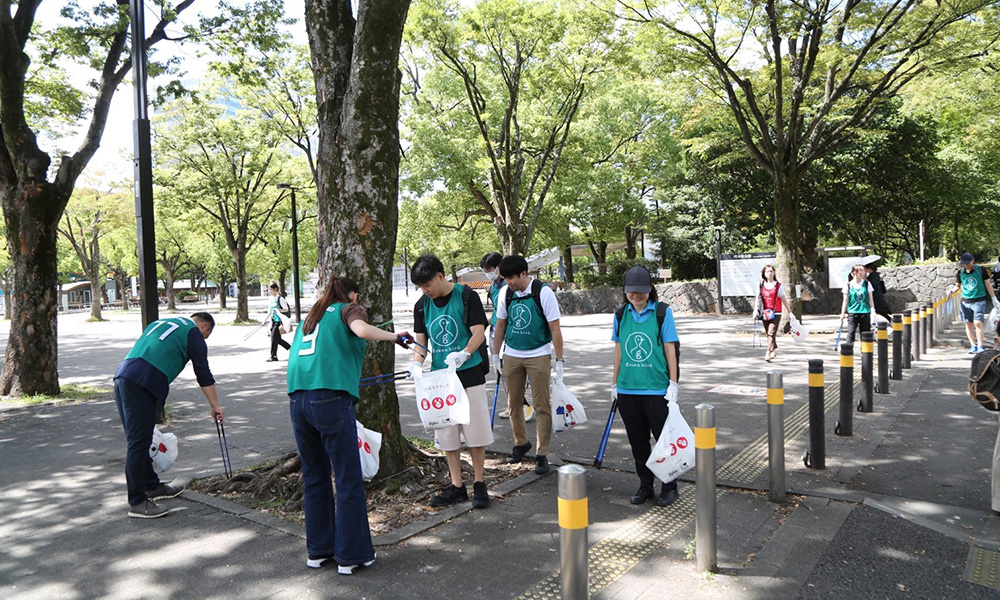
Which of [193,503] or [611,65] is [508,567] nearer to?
[193,503]

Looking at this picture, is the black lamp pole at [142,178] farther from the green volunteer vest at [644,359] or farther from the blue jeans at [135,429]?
the green volunteer vest at [644,359]

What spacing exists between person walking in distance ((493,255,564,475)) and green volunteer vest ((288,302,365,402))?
2.09m

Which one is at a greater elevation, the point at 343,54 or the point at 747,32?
the point at 747,32

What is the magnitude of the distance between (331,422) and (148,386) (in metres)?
2.13

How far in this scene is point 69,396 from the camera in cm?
1059

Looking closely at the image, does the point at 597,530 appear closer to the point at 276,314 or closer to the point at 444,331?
the point at 444,331

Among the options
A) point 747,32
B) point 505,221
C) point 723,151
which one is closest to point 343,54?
point 747,32

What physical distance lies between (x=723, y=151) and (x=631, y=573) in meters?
28.8

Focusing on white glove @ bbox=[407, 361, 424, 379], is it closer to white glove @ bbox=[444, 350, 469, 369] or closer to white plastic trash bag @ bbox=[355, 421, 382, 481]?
white glove @ bbox=[444, 350, 469, 369]

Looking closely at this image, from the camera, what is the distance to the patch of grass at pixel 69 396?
33.1 ft

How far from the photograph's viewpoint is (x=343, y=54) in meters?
5.49

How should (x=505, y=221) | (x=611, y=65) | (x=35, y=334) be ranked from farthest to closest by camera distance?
1. (x=505, y=221)
2. (x=611, y=65)
3. (x=35, y=334)

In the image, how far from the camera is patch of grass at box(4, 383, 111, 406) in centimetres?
1010

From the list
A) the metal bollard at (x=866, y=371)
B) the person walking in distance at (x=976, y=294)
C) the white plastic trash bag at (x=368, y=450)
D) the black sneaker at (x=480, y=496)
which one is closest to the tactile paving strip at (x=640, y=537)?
the black sneaker at (x=480, y=496)
